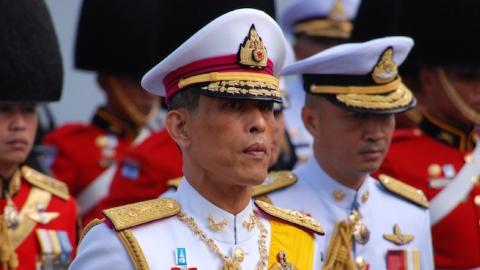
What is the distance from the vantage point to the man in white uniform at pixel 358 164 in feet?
22.3

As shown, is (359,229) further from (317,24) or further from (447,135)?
(317,24)

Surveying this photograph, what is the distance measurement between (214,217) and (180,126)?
355 millimetres

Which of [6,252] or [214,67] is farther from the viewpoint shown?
[6,252]

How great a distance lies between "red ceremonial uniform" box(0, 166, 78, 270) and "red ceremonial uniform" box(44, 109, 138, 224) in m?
2.14

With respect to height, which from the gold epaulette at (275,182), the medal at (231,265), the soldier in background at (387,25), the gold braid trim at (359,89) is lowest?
the medal at (231,265)

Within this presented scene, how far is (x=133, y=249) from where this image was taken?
17.2 ft

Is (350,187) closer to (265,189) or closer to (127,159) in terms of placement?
(265,189)

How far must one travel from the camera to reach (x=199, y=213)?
5.42 m

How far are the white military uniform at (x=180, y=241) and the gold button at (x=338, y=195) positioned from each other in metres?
1.46

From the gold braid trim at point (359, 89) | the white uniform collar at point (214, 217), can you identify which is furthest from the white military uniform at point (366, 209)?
the white uniform collar at point (214, 217)

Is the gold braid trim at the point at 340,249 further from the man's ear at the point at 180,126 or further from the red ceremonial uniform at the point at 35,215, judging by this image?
the man's ear at the point at 180,126

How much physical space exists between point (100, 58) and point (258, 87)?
5106mm

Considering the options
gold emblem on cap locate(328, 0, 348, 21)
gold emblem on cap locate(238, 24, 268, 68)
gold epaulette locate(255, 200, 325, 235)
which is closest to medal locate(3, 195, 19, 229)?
gold epaulette locate(255, 200, 325, 235)

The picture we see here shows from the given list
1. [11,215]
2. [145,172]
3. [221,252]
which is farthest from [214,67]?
[145,172]
